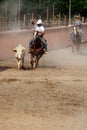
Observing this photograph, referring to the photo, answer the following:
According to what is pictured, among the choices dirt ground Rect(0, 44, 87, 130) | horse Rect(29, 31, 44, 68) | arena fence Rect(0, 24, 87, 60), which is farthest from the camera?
arena fence Rect(0, 24, 87, 60)

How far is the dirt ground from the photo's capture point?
11.0m

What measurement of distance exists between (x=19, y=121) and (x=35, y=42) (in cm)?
1175

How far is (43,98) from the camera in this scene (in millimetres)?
14062

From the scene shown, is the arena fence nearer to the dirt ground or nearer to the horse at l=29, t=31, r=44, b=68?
the horse at l=29, t=31, r=44, b=68

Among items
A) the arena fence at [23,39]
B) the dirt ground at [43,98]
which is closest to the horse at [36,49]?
the dirt ground at [43,98]

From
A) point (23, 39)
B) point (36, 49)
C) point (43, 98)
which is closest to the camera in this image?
point (43, 98)

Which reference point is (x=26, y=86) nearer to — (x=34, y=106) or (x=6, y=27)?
(x=34, y=106)

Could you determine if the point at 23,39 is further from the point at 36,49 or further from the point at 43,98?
the point at 43,98

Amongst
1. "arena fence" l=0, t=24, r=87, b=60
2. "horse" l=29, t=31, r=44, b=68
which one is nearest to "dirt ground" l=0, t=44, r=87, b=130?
"horse" l=29, t=31, r=44, b=68

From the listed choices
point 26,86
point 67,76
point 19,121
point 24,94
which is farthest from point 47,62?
point 19,121

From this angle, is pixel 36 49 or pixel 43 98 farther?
pixel 36 49

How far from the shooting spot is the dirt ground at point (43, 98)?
35.9ft

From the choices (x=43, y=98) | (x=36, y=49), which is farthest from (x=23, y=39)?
(x=43, y=98)

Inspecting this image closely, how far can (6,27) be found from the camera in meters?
28.8
